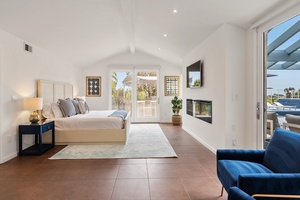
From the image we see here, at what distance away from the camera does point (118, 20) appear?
4.79 metres

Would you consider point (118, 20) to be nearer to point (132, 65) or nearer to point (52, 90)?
point (52, 90)

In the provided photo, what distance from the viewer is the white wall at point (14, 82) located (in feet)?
11.6

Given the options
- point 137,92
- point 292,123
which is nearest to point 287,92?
point 292,123

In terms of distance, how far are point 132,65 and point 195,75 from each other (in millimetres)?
3782

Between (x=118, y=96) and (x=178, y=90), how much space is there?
2.66m

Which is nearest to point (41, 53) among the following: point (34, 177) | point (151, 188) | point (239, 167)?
point (34, 177)

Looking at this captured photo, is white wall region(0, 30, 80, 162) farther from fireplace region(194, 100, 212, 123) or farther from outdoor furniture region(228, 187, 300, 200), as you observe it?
fireplace region(194, 100, 212, 123)

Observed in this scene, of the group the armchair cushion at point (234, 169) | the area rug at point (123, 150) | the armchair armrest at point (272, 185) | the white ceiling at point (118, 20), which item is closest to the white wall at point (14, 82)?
the white ceiling at point (118, 20)

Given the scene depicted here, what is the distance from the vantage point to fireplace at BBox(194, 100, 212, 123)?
175 inches

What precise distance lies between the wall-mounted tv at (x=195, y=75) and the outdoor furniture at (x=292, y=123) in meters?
2.22

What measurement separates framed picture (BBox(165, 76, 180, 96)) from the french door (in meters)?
0.44

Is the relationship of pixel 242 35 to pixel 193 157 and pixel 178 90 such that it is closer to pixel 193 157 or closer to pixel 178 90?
pixel 193 157

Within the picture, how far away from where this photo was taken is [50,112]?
475cm

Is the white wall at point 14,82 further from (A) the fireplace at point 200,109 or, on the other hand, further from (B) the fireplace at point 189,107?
(B) the fireplace at point 189,107
